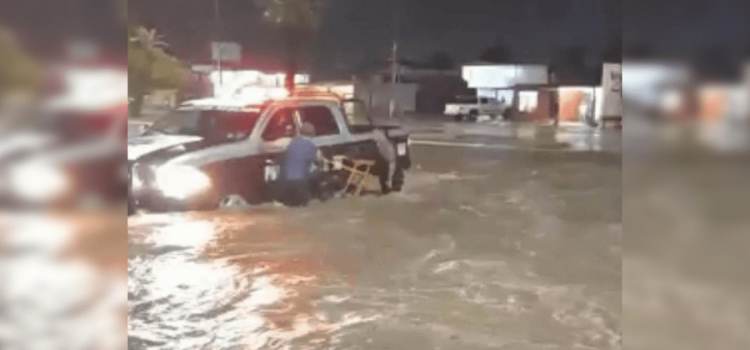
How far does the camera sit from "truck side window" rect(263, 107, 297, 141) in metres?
2.07

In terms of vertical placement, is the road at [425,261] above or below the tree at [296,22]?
below

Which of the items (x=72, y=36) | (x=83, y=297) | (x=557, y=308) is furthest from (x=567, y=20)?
(x=83, y=297)

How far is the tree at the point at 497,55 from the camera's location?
6.53 feet

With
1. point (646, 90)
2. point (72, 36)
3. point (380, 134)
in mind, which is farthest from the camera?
point (380, 134)

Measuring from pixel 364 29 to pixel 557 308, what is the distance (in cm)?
75

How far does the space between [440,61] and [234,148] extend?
515mm

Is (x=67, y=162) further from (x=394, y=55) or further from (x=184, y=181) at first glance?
(x=394, y=55)

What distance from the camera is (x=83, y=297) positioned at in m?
1.80

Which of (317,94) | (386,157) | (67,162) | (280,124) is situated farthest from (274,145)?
(67,162)

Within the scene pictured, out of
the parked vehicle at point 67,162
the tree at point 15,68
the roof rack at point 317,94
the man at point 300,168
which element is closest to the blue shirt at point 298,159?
the man at point 300,168

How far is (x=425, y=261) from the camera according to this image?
2.00m

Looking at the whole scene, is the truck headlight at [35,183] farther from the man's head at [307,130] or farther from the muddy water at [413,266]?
the man's head at [307,130]

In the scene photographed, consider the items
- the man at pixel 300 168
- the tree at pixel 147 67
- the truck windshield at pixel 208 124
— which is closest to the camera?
the tree at pixel 147 67

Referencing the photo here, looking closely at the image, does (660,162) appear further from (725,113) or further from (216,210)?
(216,210)
